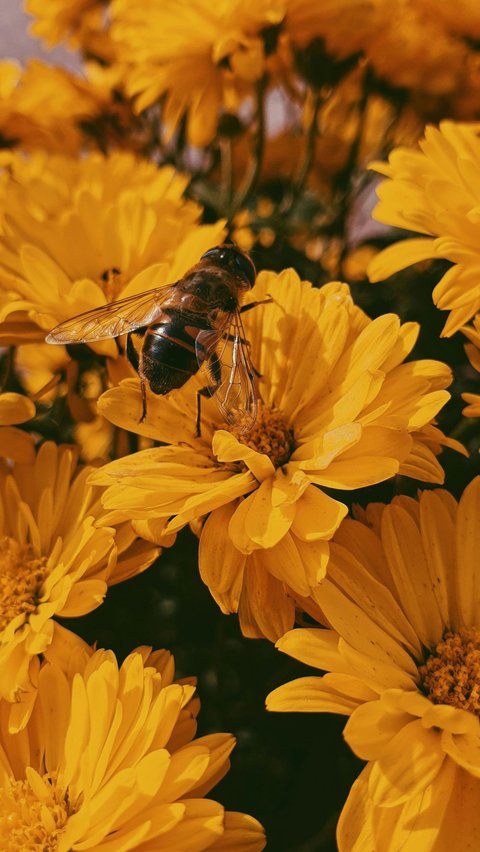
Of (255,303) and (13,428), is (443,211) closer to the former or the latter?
(255,303)

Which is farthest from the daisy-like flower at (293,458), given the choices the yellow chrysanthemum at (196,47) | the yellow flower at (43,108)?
the yellow flower at (43,108)

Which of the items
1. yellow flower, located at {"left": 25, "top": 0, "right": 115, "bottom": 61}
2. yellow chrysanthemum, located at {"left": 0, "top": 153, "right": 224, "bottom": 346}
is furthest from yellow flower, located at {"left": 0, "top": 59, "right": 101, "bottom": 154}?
yellow chrysanthemum, located at {"left": 0, "top": 153, "right": 224, "bottom": 346}

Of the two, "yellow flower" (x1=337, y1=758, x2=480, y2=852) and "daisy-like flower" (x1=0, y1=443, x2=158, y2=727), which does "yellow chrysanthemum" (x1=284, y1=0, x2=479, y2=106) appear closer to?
"daisy-like flower" (x1=0, y1=443, x2=158, y2=727)

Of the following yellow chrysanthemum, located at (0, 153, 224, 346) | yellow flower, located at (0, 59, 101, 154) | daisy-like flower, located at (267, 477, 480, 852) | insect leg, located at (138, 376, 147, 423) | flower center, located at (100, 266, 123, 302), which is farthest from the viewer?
yellow flower, located at (0, 59, 101, 154)

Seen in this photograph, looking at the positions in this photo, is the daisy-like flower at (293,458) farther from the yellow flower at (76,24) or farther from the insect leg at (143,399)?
the yellow flower at (76,24)

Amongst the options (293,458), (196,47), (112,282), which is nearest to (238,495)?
(293,458)
